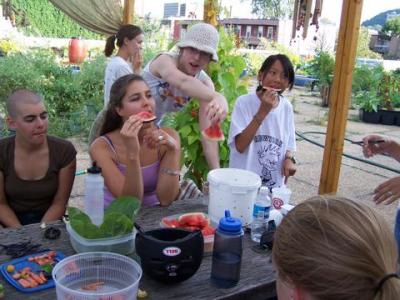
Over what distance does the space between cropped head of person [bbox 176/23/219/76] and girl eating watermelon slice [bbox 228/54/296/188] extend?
1.64 feet

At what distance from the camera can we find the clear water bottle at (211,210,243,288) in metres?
1.66

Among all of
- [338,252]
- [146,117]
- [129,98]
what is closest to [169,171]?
[146,117]

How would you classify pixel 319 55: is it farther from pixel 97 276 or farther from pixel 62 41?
pixel 97 276

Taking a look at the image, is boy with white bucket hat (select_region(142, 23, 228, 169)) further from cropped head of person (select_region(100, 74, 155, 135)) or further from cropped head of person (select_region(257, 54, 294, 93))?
cropped head of person (select_region(257, 54, 294, 93))

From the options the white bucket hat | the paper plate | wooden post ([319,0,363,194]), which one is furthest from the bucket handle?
wooden post ([319,0,363,194])

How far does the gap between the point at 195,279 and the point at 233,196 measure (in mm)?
526

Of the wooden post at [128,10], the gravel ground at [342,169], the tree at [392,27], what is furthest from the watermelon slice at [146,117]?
the tree at [392,27]

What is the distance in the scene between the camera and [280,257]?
1.18m

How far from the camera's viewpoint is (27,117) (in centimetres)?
257

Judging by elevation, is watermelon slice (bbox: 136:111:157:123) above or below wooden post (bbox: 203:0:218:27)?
below

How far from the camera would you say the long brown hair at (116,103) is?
266 cm

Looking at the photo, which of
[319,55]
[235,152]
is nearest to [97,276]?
[235,152]

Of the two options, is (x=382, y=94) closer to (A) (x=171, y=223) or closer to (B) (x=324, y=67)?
(B) (x=324, y=67)

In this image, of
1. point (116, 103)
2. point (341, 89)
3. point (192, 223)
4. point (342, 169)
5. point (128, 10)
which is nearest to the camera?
point (192, 223)
